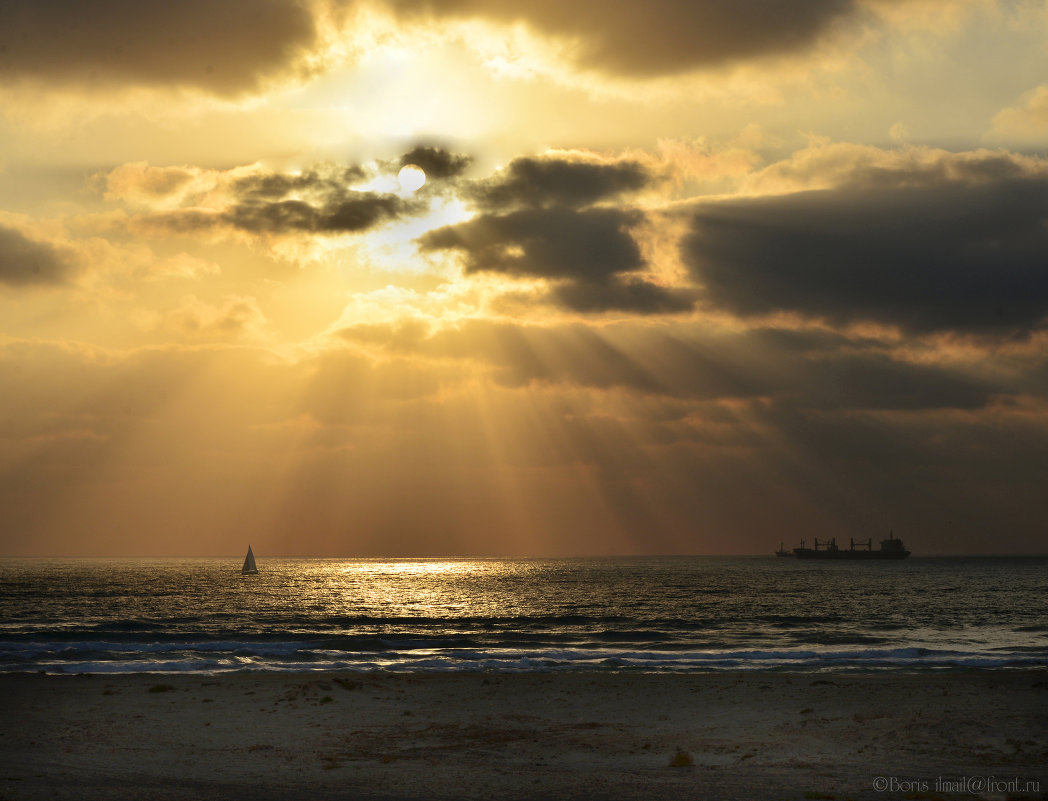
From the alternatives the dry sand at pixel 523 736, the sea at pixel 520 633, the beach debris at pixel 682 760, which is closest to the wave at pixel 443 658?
Result: the sea at pixel 520 633

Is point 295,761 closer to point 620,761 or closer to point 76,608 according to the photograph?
point 620,761

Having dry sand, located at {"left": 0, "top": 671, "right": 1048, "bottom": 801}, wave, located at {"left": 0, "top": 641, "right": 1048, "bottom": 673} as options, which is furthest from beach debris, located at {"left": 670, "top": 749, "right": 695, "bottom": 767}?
wave, located at {"left": 0, "top": 641, "right": 1048, "bottom": 673}

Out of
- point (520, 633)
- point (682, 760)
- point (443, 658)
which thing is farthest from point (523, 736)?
point (520, 633)

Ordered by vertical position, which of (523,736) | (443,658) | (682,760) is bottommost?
(443,658)

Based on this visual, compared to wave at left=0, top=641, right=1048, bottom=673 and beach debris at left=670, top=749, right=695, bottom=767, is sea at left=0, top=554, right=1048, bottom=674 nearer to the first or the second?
wave at left=0, top=641, right=1048, bottom=673

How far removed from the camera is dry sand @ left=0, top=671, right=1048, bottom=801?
54.8 ft

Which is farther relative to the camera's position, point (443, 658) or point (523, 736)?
point (443, 658)

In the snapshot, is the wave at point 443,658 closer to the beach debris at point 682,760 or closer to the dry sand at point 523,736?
the dry sand at point 523,736

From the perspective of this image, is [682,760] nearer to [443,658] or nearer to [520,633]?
[443,658]

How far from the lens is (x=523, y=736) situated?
891 inches

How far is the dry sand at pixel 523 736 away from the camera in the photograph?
54.8 ft

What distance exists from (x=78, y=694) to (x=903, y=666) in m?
37.1

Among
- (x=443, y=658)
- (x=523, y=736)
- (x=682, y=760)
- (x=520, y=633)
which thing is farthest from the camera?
(x=520, y=633)

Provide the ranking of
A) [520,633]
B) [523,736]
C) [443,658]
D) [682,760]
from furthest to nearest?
[520,633]
[443,658]
[523,736]
[682,760]
